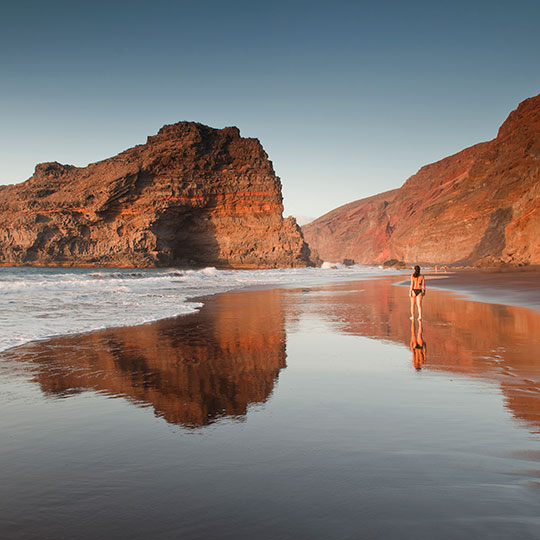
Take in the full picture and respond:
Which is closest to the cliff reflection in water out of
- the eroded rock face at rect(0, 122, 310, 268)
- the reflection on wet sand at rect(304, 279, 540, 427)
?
the reflection on wet sand at rect(304, 279, 540, 427)

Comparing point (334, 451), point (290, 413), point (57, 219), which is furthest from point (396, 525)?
point (57, 219)

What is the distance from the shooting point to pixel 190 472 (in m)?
2.33

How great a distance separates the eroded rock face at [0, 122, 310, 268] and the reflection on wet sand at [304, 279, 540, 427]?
2130 inches

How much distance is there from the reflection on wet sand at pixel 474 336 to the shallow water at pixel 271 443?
47mm

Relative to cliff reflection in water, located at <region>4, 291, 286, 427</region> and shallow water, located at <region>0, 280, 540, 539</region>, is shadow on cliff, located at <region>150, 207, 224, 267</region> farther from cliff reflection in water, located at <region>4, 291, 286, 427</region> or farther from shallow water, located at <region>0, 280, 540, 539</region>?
shallow water, located at <region>0, 280, 540, 539</region>

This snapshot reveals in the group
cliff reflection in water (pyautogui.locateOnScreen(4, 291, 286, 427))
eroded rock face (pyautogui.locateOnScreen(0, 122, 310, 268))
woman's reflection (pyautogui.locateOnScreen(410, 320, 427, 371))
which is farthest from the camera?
eroded rock face (pyautogui.locateOnScreen(0, 122, 310, 268))

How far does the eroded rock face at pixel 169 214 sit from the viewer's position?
6500 centimetres

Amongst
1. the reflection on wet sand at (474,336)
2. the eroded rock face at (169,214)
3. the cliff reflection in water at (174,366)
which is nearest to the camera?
the cliff reflection in water at (174,366)

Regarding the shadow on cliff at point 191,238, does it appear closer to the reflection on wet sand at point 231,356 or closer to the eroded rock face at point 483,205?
the eroded rock face at point 483,205

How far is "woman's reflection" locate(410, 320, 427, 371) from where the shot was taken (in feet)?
17.3

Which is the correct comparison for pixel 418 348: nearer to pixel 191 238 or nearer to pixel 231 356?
pixel 231 356

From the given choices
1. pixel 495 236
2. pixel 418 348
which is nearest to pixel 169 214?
pixel 495 236

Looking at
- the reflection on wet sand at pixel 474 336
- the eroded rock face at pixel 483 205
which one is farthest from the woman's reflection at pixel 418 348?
the eroded rock face at pixel 483 205

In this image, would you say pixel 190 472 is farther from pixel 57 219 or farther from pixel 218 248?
pixel 57 219
